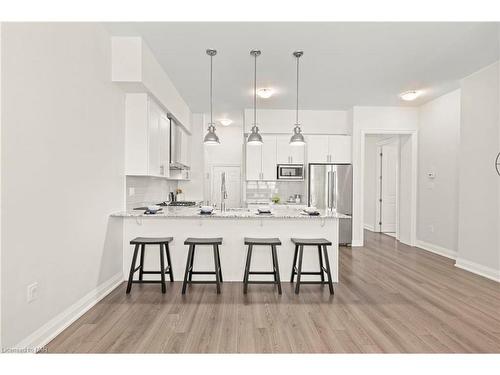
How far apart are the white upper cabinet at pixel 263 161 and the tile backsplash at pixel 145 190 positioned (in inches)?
67.6

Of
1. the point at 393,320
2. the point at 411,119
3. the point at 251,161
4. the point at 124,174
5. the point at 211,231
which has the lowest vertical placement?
the point at 393,320

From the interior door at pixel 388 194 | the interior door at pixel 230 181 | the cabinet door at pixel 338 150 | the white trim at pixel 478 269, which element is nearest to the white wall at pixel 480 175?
the white trim at pixel 478 269

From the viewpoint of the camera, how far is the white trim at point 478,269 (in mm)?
3972

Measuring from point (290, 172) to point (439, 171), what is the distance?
2698 mm

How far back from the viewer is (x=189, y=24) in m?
3.12

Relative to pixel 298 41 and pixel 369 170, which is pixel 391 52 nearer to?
pixel 298 41

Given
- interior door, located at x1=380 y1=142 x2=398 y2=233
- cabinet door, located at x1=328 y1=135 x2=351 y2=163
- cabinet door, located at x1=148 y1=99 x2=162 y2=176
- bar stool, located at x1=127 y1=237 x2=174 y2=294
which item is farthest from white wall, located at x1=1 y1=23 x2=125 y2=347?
interior door, located at x1=380 y1=142 x2=398 y2=233

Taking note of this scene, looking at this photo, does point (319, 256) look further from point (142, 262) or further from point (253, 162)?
point (253, 162)

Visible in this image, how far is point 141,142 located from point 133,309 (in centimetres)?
197

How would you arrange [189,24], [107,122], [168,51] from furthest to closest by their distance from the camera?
[168,51], [107,122], [189,24]

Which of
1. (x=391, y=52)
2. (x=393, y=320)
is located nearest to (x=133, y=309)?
(x=393, y=320)

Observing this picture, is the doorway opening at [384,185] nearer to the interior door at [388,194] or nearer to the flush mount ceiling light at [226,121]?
the interior door at [388,194]

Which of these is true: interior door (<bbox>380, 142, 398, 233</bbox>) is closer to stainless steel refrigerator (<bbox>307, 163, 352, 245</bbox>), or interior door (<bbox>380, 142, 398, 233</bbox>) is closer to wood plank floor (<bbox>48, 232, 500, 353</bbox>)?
stainless steel refrigerator (<bbox>307, 163, 352, 245</bbox>)

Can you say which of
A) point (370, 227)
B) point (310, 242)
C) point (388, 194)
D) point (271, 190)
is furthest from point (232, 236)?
point (370, 227)
